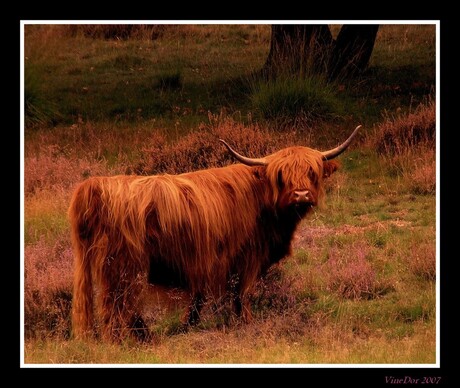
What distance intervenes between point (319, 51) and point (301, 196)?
6.58 m

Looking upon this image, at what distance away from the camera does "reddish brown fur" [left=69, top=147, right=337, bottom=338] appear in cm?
764

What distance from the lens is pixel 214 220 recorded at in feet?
26.5

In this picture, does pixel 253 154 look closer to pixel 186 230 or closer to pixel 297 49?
pixel 297 49

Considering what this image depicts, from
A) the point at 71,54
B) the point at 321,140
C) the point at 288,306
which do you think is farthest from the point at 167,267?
the point at 71,54

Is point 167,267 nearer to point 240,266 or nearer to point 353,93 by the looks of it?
point 240,266

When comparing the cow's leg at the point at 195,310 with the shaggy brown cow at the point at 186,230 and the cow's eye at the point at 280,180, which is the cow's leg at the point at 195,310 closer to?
the shaggy brown cow at the point at 186,230

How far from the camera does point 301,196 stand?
26.6 ft

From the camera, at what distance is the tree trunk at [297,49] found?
14008mm

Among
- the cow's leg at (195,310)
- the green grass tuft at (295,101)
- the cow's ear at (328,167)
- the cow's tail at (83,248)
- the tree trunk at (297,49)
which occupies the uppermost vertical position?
the tree trunk at (297,49)

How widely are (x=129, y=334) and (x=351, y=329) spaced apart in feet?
5.52

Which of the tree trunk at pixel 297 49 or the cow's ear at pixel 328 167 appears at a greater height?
the tree trunk at pixel 297 49

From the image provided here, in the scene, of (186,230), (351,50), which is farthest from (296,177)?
(351,50)

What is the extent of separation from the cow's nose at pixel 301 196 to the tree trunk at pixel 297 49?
5.65m

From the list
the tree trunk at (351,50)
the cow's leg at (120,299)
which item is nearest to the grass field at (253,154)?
the cow's leg at (120,299)
